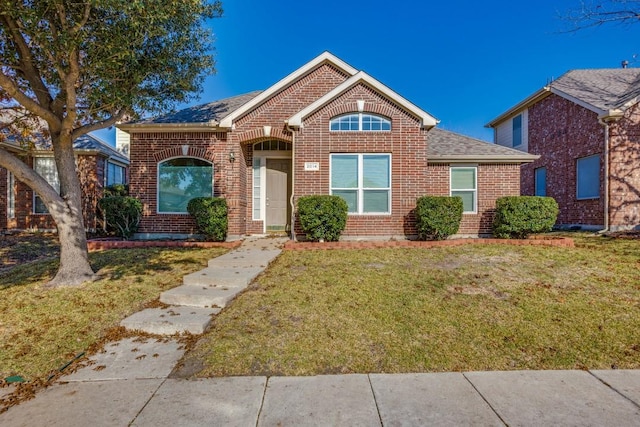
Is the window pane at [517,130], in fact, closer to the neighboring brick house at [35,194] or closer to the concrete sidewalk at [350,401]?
the concrete sidewalk at [350,401]

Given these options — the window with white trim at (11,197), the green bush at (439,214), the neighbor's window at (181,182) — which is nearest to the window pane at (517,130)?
the green bush at (439,214)

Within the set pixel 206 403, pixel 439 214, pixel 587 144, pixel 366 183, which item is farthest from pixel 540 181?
pixel 206 403

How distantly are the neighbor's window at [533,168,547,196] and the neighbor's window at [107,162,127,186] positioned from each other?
62.4ft

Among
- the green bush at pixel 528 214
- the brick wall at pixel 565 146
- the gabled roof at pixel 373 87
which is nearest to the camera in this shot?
the green bush at pixel 528 214

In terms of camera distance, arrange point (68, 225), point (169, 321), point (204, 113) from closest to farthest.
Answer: point (169, 321) → point (68, 225) → point (204, 113)

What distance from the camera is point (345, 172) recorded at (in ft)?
33.3

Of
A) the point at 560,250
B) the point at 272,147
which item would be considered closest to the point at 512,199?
the point at 560,250

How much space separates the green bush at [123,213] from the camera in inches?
407

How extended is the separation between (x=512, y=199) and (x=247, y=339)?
8633 millimetres

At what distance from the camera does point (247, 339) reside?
405 centimetres

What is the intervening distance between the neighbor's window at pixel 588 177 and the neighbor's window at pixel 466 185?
16.5 ft

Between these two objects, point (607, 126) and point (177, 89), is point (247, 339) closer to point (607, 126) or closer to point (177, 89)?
point (177, 89)

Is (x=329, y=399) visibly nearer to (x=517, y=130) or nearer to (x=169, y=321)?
(x=169, y=321)

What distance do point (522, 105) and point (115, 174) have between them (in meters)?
19.4
